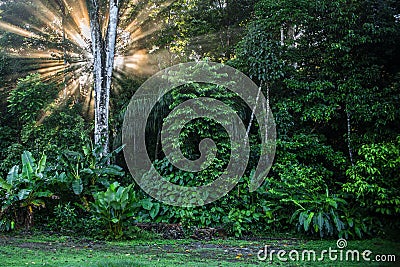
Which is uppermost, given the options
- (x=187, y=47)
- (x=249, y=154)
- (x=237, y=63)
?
(x=187, y=47)

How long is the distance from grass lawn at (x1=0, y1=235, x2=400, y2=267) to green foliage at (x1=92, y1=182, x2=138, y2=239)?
0.31m

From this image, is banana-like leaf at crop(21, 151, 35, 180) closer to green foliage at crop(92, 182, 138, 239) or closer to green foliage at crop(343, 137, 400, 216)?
green foliage at crop(92, 182, 138, 239)

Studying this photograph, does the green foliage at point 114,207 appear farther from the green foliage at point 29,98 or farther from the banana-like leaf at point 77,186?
the green foliage at point 29,98

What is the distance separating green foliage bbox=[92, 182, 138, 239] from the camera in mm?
5344

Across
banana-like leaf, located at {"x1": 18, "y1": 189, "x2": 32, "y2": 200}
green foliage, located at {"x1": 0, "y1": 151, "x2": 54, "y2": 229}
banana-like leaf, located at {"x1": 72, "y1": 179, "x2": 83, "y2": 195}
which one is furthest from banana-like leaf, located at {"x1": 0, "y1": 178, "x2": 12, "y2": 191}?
banana-like leaf, located at {"x1": 72, "y1": 179, "x2": 83, "y2": 195}

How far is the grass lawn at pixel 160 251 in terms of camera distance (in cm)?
387

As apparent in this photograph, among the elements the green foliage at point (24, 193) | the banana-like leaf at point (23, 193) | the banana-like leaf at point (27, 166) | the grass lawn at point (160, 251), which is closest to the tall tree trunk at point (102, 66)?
the banana-like leaf at point (27, 166)

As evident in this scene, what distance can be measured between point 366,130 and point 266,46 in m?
2.89

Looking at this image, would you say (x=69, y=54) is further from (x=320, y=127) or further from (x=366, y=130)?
(x=366, y=130)

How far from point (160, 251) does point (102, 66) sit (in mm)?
5731

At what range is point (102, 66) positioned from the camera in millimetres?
9078

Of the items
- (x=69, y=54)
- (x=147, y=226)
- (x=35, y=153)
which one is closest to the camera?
(x=147, y=226)

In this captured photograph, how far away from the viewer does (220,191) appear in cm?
702

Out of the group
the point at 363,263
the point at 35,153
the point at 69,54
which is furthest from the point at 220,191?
the point at 69,54
